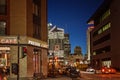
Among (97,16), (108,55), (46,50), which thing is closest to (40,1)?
(46,50)

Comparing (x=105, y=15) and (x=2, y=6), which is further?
(x=105, y=15)

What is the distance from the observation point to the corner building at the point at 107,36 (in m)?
100

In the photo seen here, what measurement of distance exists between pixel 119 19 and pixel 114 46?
973cm

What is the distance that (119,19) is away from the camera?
97250 mm

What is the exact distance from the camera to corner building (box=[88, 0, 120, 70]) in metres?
100

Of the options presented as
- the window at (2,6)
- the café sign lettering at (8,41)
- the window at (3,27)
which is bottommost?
the café sign lettering at (8,41)

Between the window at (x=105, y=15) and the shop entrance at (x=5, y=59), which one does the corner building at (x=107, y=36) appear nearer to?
the window at (x=105, y=15)

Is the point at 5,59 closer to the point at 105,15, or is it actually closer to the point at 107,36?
the point at 107,36

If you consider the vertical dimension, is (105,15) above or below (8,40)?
above

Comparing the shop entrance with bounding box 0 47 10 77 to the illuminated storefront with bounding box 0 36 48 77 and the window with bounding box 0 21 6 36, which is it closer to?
the illuminated storefront with bounding box 0 36 48 77

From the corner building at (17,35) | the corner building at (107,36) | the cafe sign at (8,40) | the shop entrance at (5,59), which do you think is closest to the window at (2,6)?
the corner building at (17,35)

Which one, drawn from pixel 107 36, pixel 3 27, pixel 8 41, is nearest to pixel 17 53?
pixel 8 41

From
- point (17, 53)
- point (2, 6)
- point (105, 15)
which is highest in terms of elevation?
point (105, 15)

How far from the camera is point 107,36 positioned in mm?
115188
